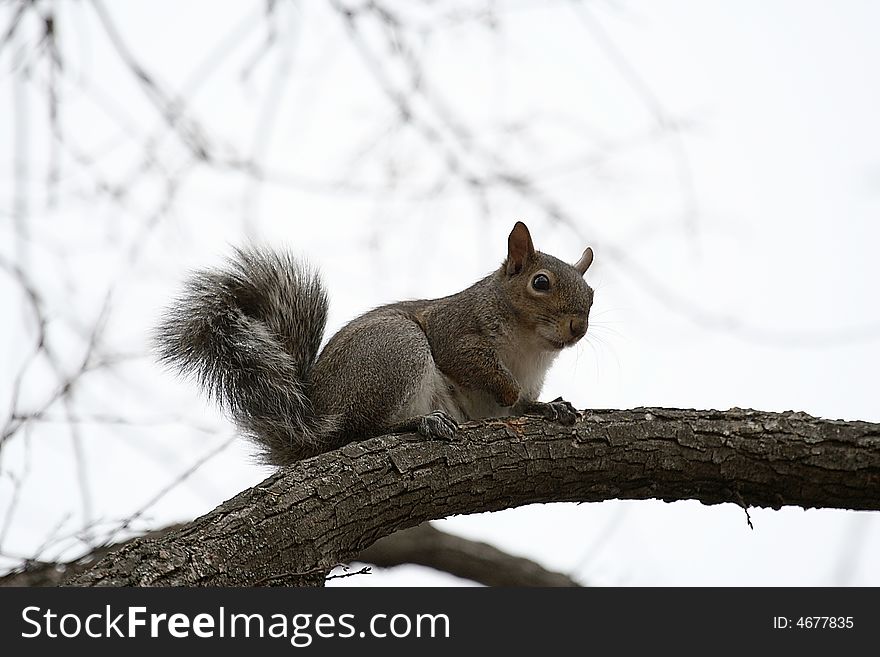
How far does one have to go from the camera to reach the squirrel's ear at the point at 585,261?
130 inches

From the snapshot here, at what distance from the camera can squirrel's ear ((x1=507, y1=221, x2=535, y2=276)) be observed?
320cm

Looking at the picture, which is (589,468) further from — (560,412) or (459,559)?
(459,559)

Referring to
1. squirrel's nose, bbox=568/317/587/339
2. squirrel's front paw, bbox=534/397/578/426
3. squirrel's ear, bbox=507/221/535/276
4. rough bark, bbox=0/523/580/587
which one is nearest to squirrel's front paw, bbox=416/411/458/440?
squirrel's front paw, bbox=534/397/578/426

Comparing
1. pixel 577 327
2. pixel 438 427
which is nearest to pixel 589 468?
pixel 438 427

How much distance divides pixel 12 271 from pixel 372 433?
3.54 ft

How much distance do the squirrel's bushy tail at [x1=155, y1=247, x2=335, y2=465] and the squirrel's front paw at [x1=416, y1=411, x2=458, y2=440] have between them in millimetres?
339

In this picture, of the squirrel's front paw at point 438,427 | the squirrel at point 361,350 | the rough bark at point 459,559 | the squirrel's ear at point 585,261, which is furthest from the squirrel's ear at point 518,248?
the rough bark at point 459,559

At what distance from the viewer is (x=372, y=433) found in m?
2.81

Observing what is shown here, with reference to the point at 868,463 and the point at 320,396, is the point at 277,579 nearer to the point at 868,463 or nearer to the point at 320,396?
the point at 320,396

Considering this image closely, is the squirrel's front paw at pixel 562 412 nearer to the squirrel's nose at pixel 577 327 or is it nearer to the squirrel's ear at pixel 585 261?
the squirrel's nose at pixel 577 327

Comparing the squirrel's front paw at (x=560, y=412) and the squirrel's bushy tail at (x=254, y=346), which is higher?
the squirrel's bushy tail at (x=254, y=346)

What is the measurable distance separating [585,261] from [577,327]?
398 mm

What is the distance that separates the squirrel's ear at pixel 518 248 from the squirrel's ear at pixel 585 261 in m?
0.19
